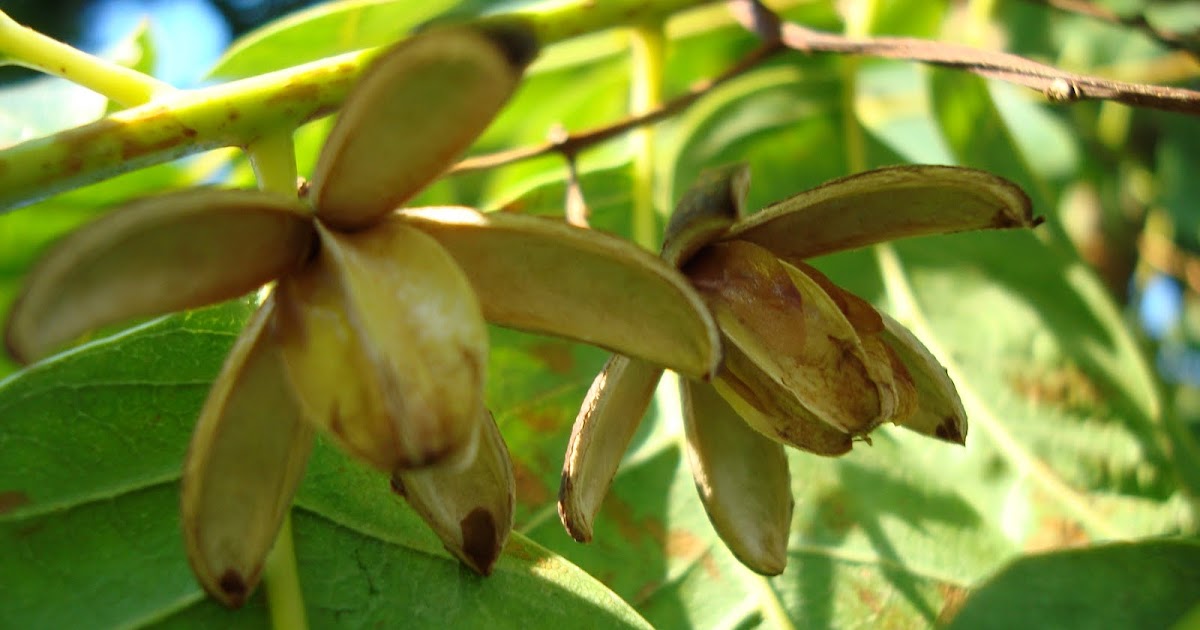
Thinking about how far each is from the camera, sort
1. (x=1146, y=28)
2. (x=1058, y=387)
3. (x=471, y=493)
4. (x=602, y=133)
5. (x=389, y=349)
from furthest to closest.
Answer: (x=1058, y=387), (x=602, y=133), (x=1146, y=28), (x=471, y=493), (x=389, y=349)

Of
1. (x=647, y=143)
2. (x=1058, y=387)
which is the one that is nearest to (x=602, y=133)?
(x=647, y=143)

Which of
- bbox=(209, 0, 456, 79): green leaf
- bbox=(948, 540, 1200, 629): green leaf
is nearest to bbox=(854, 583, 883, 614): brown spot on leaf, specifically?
bbox=(948, 540, 1200, 629): green leaf

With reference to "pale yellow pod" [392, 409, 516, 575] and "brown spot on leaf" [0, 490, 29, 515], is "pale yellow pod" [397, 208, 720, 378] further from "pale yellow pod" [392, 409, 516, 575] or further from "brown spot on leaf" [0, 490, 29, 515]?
"brown spot on leaf" [0, 490, 29, 515]

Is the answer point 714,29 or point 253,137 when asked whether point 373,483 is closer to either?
point 253,137

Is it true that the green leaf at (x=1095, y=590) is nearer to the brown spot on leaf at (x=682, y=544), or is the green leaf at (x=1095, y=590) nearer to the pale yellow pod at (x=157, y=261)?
the brown spot on leaf at (x=682, y=544)

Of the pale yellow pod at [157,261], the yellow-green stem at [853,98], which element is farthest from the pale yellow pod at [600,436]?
the yellow-green stem at [853,98]

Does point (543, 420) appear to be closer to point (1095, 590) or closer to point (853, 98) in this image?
point (1095, 590)

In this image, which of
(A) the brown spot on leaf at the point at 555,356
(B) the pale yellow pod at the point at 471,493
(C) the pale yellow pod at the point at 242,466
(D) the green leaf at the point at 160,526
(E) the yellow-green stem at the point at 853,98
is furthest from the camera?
(E) the yellow-green stem at the point at 853,98
